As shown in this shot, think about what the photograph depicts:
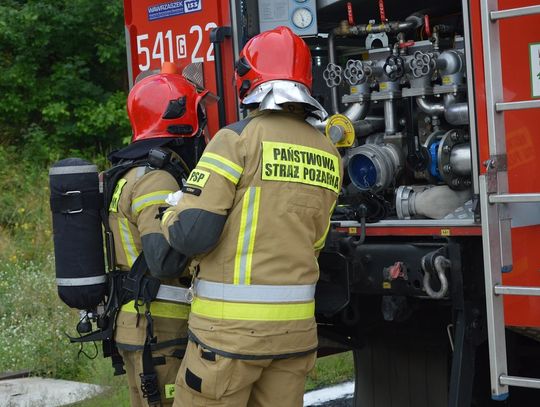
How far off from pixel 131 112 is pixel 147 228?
685 mm

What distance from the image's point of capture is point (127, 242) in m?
4.00

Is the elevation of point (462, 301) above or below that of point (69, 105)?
below

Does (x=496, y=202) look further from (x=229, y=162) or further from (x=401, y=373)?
(x=401, y=373)

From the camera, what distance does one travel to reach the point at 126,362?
4.10m

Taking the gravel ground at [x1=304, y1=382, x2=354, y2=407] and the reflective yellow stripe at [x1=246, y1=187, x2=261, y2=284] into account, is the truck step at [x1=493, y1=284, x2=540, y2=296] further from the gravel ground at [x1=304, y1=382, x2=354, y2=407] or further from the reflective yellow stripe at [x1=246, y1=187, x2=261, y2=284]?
the gravel ground at [x1=304, y1=382, x2=354, y2=407]

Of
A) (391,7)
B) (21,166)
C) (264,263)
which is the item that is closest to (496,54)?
(264,263)

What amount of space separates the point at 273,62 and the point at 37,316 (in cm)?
512

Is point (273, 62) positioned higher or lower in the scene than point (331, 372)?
higher

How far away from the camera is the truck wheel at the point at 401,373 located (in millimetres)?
4801

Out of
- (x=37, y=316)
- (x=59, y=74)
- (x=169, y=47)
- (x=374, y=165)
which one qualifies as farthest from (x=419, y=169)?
(x=59, y=74)

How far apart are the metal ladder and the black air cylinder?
1.63 meters

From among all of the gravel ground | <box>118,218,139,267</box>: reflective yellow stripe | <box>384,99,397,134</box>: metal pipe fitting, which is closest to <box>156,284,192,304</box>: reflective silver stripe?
<box>118,218,139,267</box>: reflective yellow stripe

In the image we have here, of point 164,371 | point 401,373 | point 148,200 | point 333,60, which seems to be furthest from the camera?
point 401,373

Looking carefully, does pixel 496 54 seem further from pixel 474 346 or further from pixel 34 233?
pixel 34 233
